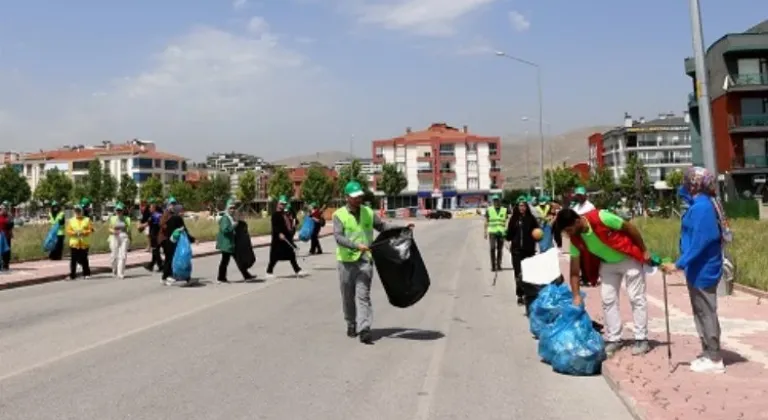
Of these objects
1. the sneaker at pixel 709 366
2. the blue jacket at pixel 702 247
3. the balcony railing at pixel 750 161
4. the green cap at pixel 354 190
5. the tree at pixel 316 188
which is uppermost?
the tree at pixel 316 188

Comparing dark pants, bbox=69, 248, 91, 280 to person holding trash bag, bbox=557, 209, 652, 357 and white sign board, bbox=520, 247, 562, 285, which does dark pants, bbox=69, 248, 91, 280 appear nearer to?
white sign board, bbox=520, 247, 562, 285

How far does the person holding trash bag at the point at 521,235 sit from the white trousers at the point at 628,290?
12.9ft

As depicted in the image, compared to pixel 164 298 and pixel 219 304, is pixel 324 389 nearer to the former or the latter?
pixel 219 304

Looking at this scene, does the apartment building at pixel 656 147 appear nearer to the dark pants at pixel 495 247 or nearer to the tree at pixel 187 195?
the tree at pixel 187 195

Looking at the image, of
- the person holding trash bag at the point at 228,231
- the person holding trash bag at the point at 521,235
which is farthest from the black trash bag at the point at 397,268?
the person holding trash bag at the point at 228,231

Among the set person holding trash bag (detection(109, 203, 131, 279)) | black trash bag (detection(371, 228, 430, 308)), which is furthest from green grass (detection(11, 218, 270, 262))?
black trash bag (detection(371, 228, 430, 308))

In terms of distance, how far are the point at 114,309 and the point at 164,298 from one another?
146 cm

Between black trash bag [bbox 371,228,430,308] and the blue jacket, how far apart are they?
3.07m

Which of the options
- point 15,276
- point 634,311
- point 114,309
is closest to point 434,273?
point 114,309

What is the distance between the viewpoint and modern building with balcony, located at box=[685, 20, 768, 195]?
188 feet

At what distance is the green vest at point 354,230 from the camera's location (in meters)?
8.73

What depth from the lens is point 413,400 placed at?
20.3 feet

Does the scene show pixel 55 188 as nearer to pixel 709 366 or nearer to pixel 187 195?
pixel 187 195

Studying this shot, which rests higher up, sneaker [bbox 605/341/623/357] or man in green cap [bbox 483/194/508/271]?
man in green cap [bbox 483/194/508/271]
